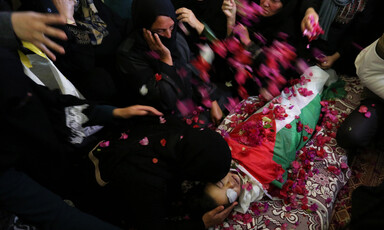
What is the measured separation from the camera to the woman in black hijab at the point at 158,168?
4.57 ft

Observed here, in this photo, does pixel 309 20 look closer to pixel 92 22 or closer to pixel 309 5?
pixel 309 5

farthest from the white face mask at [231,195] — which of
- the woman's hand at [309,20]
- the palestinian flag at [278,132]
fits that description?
the woman's hand at [309,20]

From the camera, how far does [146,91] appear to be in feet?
6.38

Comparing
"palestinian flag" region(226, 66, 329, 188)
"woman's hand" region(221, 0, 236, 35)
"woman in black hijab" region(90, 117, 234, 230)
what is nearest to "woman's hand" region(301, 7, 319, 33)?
"palestinian flag" region(226, 66, 329, 188)

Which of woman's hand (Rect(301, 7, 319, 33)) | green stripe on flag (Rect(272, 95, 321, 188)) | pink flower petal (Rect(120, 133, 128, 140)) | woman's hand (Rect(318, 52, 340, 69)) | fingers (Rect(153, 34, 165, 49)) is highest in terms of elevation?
woman's hand (Rect(301, 7, 319, 33))

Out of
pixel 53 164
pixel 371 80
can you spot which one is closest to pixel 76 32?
pixel 53 164

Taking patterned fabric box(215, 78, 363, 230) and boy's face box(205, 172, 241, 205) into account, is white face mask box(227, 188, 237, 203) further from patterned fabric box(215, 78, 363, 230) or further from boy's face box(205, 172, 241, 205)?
patterned fabric box(215, 78, 363, 230)

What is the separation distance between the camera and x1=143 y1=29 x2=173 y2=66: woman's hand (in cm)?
184

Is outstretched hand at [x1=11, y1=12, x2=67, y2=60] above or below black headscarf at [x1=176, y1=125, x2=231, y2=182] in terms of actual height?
above

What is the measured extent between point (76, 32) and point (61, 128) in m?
0.80

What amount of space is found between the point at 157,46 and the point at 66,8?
2.15 feet

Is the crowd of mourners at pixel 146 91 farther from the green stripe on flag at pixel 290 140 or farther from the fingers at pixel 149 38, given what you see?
the green stripe on flag at pixel 290 140

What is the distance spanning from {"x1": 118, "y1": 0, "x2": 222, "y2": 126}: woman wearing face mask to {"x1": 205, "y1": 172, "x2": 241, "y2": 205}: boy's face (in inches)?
29.8

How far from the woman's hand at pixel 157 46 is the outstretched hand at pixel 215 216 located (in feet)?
3.74
